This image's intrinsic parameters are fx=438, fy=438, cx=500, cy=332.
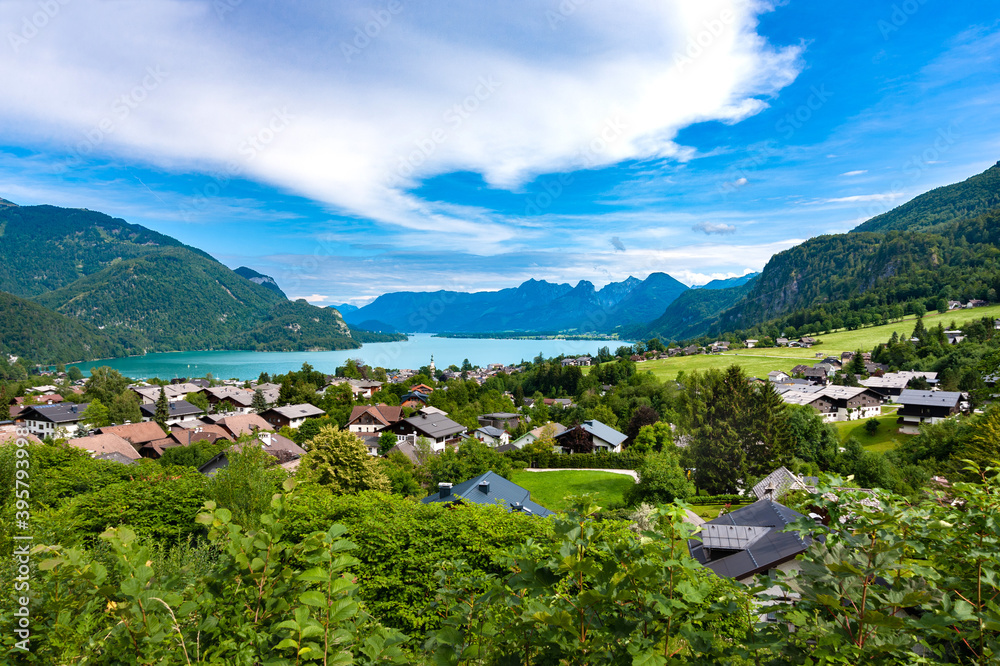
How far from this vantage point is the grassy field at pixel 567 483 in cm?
2373

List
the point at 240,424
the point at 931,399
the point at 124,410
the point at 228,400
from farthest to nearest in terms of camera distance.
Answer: the point at 228,400 → the point at 124,410 → the point at 240,424 → the point at 931,399

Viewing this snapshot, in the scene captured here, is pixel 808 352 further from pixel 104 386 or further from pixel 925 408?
pixel 104 386

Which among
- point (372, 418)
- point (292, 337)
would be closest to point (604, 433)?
point (372, 418)

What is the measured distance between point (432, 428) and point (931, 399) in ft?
Result: 129

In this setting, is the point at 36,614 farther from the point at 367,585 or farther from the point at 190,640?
the point at 367,585

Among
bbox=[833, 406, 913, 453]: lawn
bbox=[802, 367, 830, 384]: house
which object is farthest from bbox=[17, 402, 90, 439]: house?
bbox=[802, 367, 830, 384]: house

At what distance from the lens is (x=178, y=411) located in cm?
4931

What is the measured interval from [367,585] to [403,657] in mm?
7460

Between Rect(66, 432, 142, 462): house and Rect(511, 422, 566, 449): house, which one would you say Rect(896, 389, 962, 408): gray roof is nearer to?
Rect(511, 422, 566, 449): house

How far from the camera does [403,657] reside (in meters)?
1.26

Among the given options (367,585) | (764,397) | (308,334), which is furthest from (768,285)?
(367,585)

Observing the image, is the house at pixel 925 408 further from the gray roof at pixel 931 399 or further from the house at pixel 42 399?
the house at pixel 42 399

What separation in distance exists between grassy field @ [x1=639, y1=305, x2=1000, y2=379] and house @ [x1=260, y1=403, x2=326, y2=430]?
4586cm

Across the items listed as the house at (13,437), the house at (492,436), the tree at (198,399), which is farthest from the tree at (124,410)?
the house at (492,436)
